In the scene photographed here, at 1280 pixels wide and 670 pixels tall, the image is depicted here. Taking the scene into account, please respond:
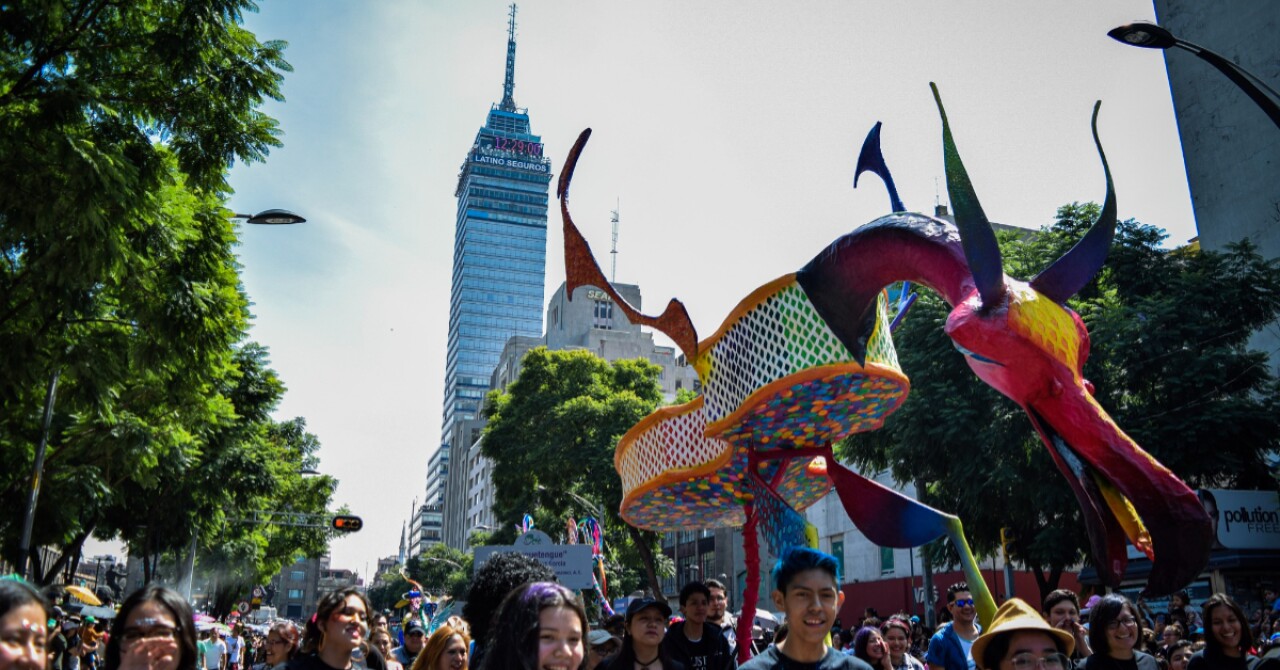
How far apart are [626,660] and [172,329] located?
33.3ft

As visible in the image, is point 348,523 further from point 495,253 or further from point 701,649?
point 495,253

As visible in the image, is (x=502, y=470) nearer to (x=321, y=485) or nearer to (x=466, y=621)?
(x=321, y=485)

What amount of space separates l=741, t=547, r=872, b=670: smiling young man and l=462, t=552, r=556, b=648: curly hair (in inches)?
76.4

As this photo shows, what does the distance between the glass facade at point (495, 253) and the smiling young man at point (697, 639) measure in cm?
15008

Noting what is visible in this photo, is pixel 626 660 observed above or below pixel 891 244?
below

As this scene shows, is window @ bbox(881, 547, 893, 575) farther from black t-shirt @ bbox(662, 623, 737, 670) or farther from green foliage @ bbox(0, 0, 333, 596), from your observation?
black t-shirt @ bbox(662, 623, 737, 670)

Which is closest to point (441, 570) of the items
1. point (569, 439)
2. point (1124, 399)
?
point (569, 439)

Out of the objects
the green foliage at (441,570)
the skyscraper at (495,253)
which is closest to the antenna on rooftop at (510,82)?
the skyscraper at (495,253)

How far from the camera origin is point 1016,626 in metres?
3.88

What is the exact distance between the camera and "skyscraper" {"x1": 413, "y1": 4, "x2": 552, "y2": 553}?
157375mm

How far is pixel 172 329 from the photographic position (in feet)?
44.4

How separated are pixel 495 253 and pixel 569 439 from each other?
12703cm

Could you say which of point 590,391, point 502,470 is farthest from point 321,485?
point 590,391

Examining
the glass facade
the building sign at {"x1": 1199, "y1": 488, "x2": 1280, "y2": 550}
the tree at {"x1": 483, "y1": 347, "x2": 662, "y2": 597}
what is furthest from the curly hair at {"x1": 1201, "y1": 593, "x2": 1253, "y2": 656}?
the glass facade
